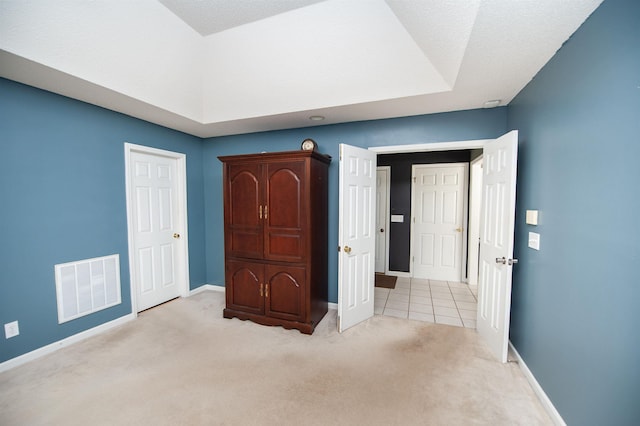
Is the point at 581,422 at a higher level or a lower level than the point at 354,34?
lower

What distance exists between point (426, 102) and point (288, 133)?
1815mm

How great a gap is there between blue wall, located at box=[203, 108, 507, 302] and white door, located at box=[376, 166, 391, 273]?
1.72m

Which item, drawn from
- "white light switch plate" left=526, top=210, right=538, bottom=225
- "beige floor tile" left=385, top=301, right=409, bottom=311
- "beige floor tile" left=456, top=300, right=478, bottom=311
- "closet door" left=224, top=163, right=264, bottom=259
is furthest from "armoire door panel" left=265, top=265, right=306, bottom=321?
"beige floor tile" left=456, top=300, right=478, bottom=311

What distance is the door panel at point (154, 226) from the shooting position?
10.4 ft

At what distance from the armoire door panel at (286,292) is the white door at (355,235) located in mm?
433

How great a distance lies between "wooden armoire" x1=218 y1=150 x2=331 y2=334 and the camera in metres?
2.76

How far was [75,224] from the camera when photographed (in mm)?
2537

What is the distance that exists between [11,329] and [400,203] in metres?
5.01

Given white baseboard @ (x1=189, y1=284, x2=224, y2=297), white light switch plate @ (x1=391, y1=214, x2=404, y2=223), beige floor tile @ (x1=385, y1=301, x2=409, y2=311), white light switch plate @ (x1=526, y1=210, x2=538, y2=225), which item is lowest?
beige floor tile @ (x1=385, y1=301, x2=409, y2=311)

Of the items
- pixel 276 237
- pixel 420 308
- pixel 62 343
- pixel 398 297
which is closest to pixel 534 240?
pixel 420 308

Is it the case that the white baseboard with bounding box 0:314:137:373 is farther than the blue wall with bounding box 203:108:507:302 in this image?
No

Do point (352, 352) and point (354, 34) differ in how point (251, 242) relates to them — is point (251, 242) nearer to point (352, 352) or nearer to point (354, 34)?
point (352, 352)

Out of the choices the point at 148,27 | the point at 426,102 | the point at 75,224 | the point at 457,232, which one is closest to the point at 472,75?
the point at 426,102

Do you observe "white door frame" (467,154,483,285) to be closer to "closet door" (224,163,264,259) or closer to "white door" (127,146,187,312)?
"closet door" (224,163,264,259)
